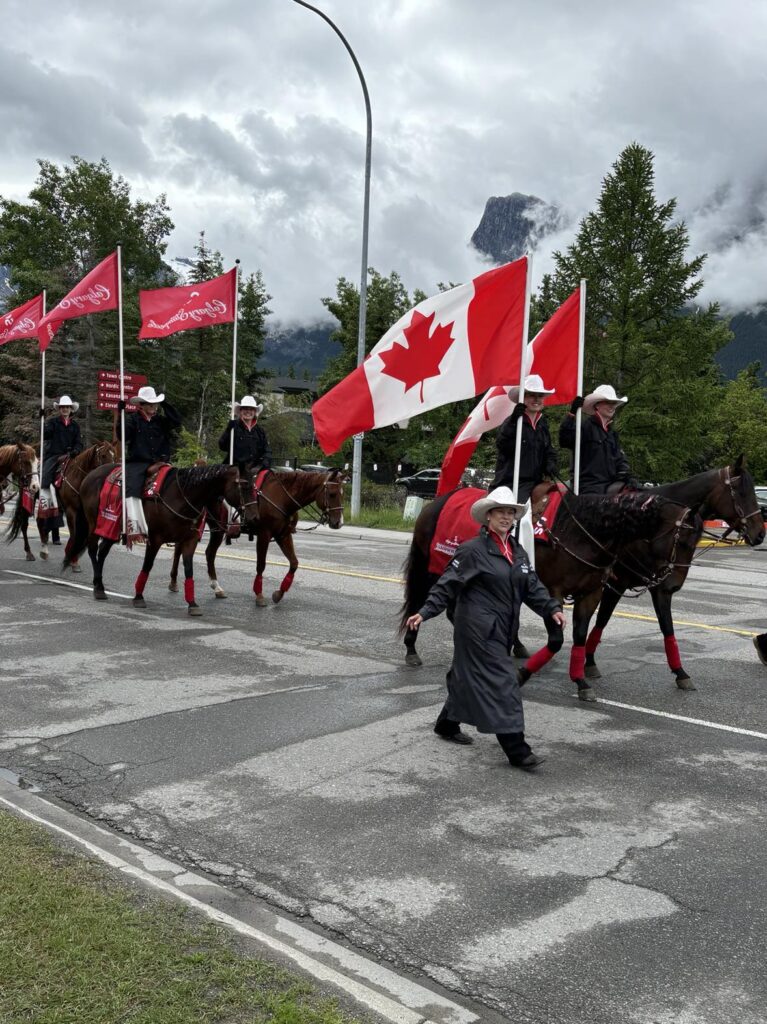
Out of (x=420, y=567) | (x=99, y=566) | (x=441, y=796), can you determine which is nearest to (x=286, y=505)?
(x=99, y=566)

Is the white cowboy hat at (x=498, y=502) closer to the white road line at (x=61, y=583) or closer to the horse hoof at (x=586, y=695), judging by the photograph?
the horse hoof at (x=586, y=695)

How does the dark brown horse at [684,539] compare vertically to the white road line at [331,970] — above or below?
above

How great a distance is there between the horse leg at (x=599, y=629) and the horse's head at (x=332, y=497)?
4484 millimetres

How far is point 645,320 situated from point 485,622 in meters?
30.1

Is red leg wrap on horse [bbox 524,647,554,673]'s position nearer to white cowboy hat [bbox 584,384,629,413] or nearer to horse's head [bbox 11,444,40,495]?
white cowboy hat [bbox 584,384,629,413]

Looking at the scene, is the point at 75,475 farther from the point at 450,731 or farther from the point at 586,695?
the point at 450,731

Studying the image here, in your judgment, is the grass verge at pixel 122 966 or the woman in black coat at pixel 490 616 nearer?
the grass verge at pixel 122 966

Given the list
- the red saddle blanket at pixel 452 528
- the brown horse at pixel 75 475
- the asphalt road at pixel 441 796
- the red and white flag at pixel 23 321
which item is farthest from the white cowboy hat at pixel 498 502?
the red and white flag at pixel 23 321

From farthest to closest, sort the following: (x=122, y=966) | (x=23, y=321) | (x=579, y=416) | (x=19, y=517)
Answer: (x=23, y=321)
(x=19, y=517)
(x=579, y=416)
(x=122, y=966)

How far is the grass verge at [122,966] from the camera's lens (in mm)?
3127

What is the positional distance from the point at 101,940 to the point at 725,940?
100 inches

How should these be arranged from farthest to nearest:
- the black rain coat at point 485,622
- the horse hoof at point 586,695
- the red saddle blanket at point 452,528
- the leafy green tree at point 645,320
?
the leafy green tree at point 645,320, the red saddle blanket at point 452,528, the horse hoof at point 586,695, the black rain coat at point 485,622

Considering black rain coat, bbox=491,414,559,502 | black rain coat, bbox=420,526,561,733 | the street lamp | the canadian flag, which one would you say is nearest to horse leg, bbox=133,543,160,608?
the canadian flag

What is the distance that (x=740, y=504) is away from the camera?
8367mm
